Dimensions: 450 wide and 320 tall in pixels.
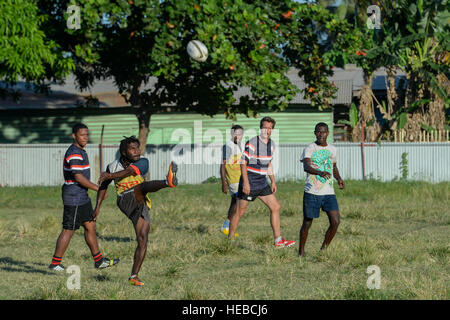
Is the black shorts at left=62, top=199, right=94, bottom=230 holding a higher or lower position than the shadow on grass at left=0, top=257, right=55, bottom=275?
higher

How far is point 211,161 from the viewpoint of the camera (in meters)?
25.8

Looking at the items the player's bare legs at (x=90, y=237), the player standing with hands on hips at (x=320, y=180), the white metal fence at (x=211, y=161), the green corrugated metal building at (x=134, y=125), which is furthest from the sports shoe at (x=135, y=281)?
the green corrugated metal building at (x=134, y=125)

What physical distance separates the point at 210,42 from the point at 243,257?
31.4 feet

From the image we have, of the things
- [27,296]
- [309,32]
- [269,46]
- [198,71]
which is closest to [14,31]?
[198,71]

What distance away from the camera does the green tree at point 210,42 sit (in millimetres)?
17703

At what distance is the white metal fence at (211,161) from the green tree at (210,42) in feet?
12.0

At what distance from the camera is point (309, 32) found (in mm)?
20797

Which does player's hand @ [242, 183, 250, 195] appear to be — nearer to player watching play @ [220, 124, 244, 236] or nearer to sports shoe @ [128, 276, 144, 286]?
player watching play @ [220, 124, 244, 236]

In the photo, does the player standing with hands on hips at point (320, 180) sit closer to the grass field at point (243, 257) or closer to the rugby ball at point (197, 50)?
the grass field at point (243, 257)

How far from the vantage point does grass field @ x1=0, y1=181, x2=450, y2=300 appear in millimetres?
6785

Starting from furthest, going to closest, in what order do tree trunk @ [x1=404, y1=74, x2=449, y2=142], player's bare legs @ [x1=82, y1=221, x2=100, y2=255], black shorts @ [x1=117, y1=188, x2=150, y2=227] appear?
1. tree trunk @ [x1=404, y1=74, x2=449, y2=142]
2. player's bare legs @ [x1=82, y1=221, x2=100, y2=255]
3. black shorts @ [x1=117, y1=188, x2=150, y2=227]

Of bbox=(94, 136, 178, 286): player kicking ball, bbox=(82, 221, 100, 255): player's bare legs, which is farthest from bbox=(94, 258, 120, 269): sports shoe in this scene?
bbox=(94, 136, 178, 286): player kicking ball

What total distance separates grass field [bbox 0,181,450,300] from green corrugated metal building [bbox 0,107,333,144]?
13.1 metres

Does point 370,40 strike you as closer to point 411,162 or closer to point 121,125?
point 411,162
